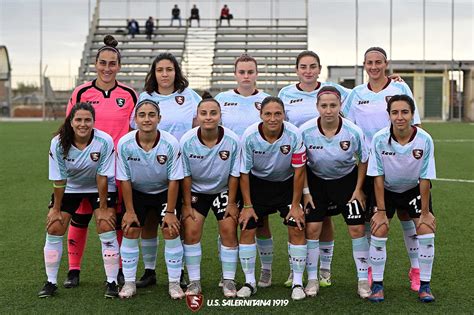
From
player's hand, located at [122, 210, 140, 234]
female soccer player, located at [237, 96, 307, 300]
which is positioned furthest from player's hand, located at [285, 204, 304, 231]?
player's hand, located at [122, 210, 140, 234]

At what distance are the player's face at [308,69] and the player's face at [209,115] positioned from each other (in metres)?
0.76

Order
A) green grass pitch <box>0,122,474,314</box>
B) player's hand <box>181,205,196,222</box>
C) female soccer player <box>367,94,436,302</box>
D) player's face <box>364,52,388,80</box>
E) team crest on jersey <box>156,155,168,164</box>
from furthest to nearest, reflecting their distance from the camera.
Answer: player's face <box>364,52,388,80</box>, player's hand <box>181,205,196,222</box>, team crest on jersey <box>156,155,168,164</box>, female soccer player <box>367,94,436,302</box>, green grass pitch <box>0,122,474,314</box>

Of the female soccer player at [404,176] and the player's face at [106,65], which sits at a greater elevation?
the player's face at [106,65]

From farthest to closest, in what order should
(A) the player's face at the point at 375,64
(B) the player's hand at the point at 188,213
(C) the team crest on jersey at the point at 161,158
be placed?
(A) the player's face at the point at 375,64, (B) the player's hand at the point at 188,213, (C) the team crest on jersey at the point at 161,158

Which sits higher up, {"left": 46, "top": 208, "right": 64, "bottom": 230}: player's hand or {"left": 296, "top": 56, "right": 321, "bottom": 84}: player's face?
{"left": 296, "top": 56, "right": 321, "bottom": 84}: player's face

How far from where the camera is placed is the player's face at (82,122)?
436 cm

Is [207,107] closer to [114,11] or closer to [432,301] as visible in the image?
[432,301]

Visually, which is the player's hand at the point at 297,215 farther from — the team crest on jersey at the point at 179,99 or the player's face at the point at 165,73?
the player's face at the point at 165,73

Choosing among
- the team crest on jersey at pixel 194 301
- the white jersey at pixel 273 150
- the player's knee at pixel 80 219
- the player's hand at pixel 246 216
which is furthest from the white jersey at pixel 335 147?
the player's knee at pixel 80 219

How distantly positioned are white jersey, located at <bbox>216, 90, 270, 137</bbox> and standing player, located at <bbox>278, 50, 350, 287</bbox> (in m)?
0.24

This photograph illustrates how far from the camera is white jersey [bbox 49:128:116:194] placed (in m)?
4.45

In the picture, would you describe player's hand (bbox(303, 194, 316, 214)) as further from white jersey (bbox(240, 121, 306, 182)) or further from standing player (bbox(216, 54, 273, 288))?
standing player (bbox(216, 54, 273, 288))

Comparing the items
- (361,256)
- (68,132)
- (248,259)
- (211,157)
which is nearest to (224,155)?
(211,157)

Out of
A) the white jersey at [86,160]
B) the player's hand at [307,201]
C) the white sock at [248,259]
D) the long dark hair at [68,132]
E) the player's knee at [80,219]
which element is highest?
the long dark hair at [68,132]
